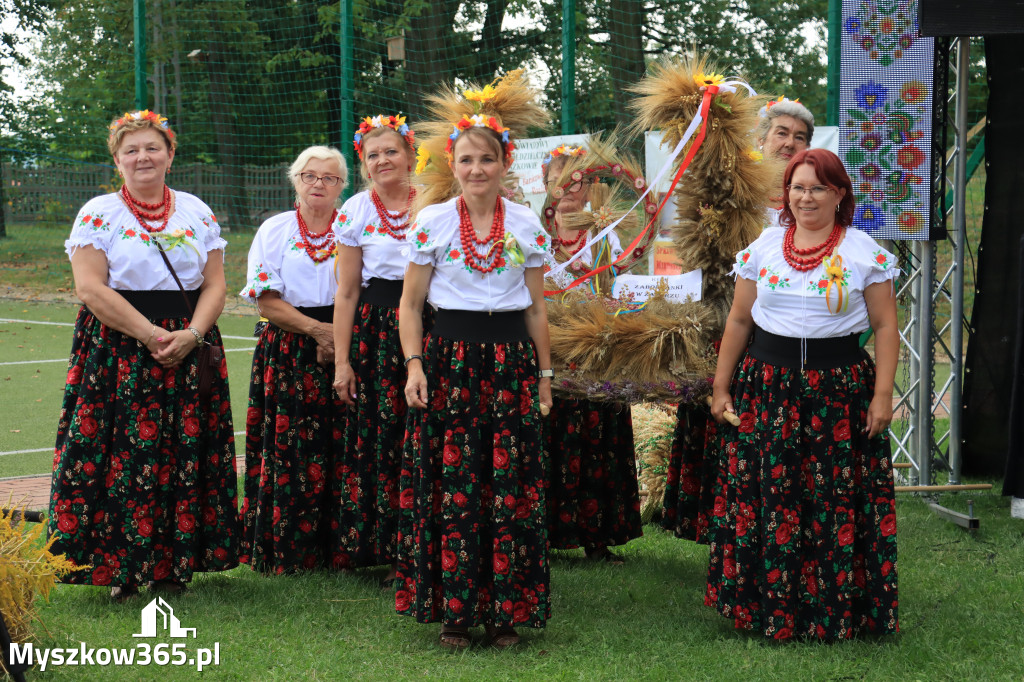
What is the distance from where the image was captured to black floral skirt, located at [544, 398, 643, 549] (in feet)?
16.1

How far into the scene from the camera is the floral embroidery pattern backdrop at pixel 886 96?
5578mm

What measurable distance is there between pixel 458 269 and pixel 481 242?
12 centimetres

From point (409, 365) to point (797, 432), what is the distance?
136cm

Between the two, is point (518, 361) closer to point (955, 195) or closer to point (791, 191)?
point (791, 191)

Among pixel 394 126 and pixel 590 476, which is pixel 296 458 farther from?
pixel 394 126

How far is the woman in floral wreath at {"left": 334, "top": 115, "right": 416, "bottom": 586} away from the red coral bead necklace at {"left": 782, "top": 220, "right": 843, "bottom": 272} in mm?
1563

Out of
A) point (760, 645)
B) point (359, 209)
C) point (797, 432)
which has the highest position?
point (359, 209)

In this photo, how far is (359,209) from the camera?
4543 millimetres

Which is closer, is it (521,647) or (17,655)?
(17,655)

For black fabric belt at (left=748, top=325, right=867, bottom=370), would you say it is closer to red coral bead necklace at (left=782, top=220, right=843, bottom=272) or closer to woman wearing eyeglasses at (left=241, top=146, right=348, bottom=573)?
red coral bead necklace at (left=782, top=220, right=843, bottom=272)

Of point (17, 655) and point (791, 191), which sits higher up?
point (791, 191)

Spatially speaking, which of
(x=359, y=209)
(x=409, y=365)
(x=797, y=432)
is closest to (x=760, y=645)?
(x=797, y=432)

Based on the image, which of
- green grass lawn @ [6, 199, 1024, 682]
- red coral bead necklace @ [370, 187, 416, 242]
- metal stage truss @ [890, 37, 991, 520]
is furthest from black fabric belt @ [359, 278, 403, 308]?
metal stage truss @ [890, 37, 991, 520]

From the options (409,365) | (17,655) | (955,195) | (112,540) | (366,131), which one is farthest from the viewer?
(955,195)
